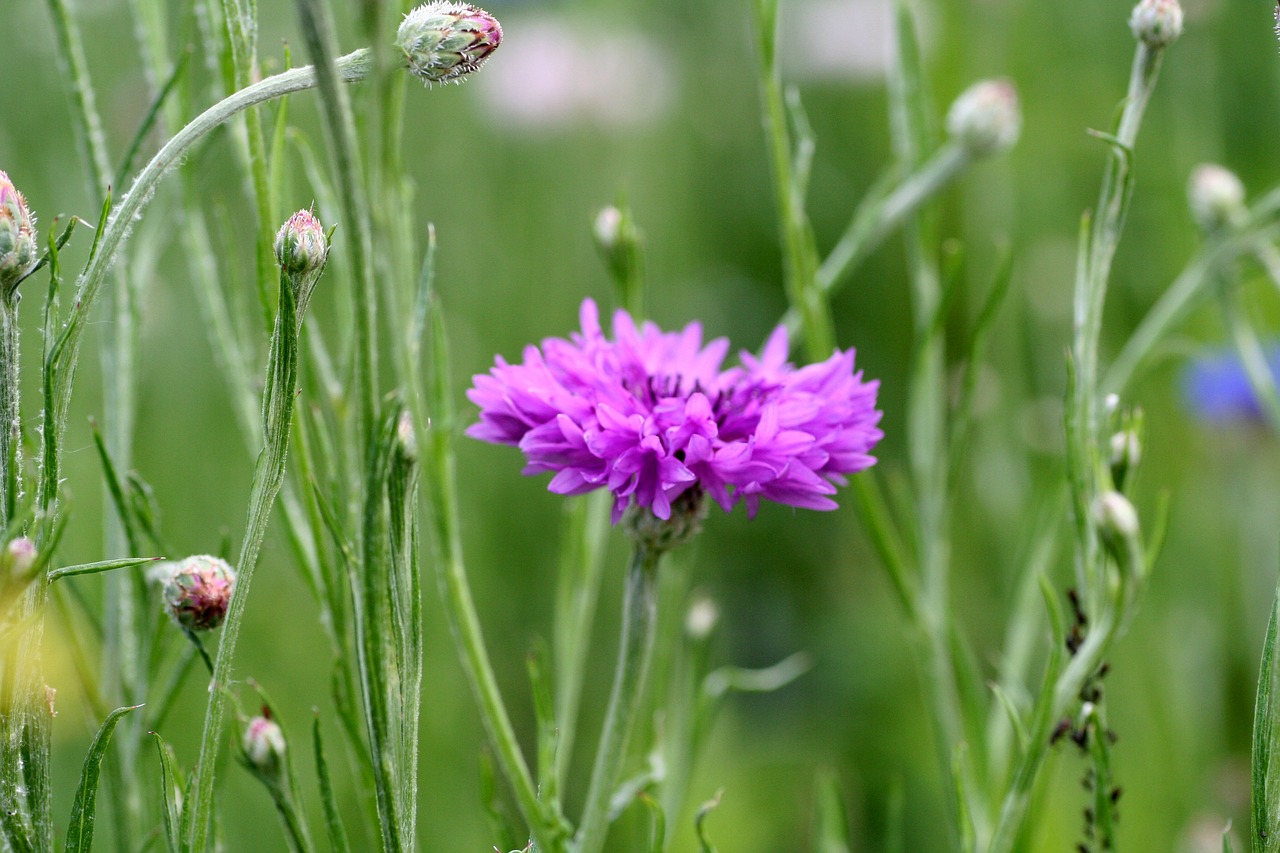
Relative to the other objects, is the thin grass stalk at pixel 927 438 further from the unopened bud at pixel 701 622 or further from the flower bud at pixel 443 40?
the flower bud at pixel 443 40

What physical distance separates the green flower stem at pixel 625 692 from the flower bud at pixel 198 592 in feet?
0.52

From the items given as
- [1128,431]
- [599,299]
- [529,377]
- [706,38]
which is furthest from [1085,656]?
[706,38]

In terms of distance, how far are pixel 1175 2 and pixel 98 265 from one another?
461 mm

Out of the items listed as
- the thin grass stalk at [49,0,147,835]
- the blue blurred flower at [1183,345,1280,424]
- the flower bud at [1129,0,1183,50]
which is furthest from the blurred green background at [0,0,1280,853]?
the flower bud at [1129,0,1183,50]

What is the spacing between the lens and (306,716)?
3.56 feet

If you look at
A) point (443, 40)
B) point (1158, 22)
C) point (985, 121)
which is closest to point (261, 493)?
point (443, 40)

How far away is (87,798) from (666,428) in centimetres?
24

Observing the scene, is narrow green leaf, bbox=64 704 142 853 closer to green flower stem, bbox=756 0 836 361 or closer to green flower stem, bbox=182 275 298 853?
green flower stem, bbox=182 275 298 853

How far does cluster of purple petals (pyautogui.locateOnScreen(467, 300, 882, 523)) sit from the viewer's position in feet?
1.47

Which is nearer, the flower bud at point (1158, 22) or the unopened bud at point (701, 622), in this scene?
the flower bud at point (1158, 22)

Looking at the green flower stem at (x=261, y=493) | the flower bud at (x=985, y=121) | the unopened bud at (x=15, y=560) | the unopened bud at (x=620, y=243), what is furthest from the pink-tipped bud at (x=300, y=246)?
the flower bud at (x=985, y=121)

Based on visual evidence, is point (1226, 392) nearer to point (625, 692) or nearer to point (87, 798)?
point (625, 692)

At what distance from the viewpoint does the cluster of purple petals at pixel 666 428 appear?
1.47 feet

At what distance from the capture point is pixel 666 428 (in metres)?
0.46
